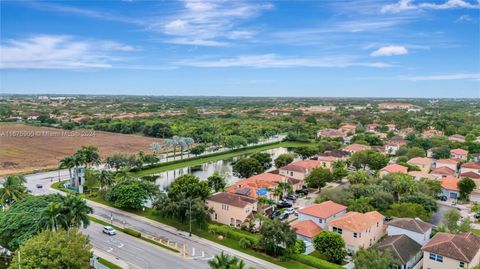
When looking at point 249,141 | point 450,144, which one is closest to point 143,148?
point 249,141

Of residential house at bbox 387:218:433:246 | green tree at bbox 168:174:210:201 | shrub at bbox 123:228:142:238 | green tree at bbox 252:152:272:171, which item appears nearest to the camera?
residential house at bbox 387:218:433:246

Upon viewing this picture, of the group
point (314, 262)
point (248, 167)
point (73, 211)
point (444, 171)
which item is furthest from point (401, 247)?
point (444, 171)

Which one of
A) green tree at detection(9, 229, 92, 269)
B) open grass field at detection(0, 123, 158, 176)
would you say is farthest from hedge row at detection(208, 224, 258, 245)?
open grass field at detection(0, 123, 158, 176)

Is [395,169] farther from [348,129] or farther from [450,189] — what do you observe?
[348,129]

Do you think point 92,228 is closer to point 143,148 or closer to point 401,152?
point 143,148

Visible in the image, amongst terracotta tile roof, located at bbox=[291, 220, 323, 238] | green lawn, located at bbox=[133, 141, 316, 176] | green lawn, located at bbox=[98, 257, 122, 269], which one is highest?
terracotta tile roof, located at bbox=[291, 220, 323, 238]

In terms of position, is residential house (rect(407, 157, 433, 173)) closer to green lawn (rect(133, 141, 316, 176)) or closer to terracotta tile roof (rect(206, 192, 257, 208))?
green lawn (rect(133, 141, 316, 176))
